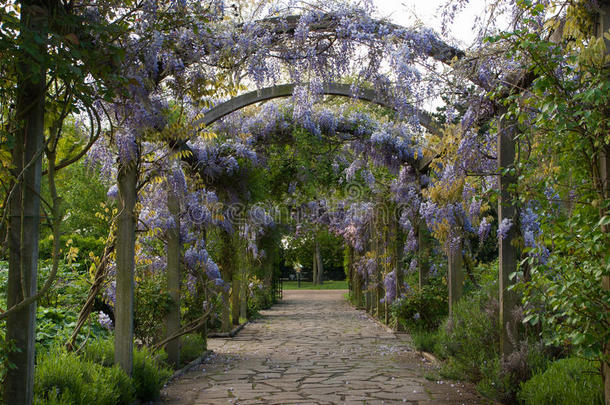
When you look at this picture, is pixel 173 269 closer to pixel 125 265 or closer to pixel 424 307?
pixel 125 265

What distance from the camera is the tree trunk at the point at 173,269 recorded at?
276 inches

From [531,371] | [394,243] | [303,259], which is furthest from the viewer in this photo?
[303,259]

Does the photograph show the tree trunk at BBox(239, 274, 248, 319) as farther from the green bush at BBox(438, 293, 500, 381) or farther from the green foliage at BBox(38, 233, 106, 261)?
the green bush at BBox(438, 293, 500, 381)

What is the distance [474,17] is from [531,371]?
9.24ft

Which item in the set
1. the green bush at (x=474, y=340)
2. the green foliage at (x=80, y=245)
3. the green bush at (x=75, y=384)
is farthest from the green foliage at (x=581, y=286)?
the green foliage at (x=80, y=245)

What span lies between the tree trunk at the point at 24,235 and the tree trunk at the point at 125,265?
2049 millimetres

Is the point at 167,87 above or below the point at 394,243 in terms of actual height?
above

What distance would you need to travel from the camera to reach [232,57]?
5.23m

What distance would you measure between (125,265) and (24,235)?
2.26m

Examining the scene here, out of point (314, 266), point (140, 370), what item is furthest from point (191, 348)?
point (314, 266)

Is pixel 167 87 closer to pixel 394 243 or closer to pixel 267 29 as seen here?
pixel 267 29

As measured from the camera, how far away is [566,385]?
3756 mm

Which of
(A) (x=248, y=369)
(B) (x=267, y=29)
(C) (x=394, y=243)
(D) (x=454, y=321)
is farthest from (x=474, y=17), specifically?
(C) (x=394, y=243)

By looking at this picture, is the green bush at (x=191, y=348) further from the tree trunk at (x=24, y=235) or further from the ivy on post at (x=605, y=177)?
the ivy on post at (x=605, y=177)
